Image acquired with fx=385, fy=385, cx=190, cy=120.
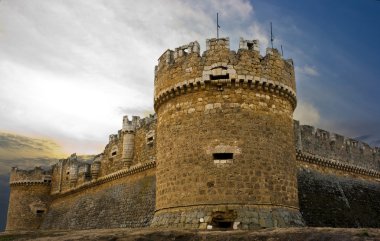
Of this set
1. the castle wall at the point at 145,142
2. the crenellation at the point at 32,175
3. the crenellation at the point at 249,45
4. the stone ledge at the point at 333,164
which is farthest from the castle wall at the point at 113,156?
the crenellation at the point at 249,45

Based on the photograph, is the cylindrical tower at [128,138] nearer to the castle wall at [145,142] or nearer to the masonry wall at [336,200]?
the castle wall at [145,142]

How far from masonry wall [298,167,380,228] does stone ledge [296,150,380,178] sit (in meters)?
0.49

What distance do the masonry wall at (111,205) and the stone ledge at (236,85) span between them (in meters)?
9.03

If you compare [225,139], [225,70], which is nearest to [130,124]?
[225,70]

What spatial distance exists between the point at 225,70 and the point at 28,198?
1172 inches

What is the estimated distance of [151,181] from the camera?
2106 centimetres

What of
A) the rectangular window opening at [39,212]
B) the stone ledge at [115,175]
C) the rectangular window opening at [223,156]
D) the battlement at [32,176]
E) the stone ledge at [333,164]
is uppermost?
the battlement at [32,176]

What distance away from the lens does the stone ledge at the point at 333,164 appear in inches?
812

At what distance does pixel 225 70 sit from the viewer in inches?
469

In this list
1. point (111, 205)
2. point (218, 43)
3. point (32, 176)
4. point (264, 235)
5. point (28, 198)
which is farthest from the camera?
point (32, 176)

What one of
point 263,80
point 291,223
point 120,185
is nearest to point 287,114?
point 263,80

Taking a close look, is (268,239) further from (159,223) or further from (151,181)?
(151,181)

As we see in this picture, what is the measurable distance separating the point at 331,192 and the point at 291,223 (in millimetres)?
10770

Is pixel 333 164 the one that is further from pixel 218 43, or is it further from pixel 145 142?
pixel 218 43
